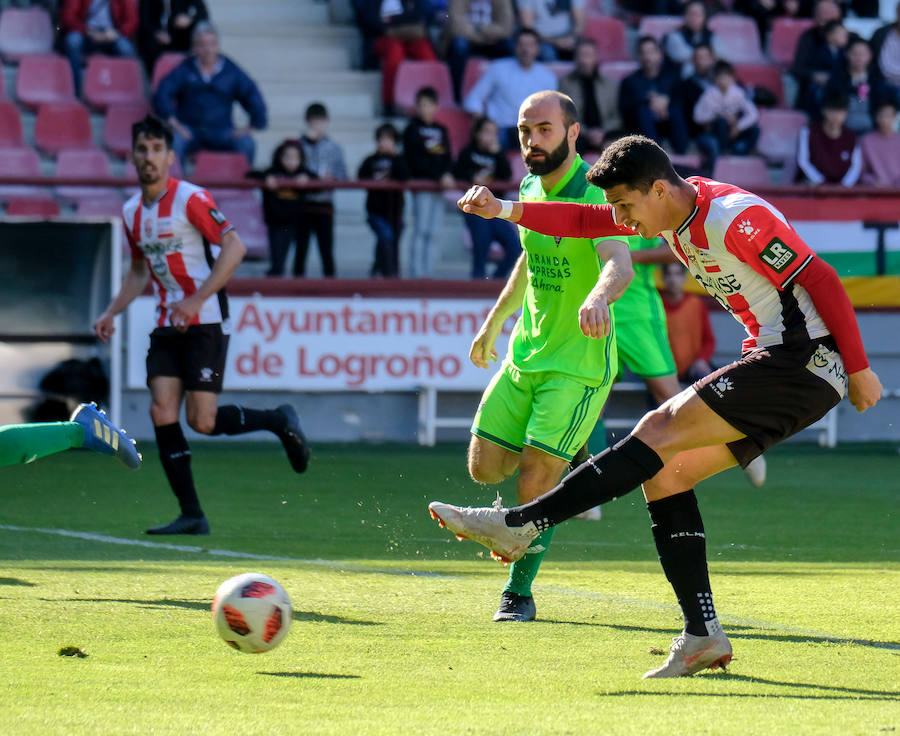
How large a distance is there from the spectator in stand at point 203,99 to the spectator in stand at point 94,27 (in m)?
1.35

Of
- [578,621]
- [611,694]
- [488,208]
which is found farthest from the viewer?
[578,621]

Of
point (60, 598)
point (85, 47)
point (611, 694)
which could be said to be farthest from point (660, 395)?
point (85, 47)

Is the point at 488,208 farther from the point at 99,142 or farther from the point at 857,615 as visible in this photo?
the point at 99,142

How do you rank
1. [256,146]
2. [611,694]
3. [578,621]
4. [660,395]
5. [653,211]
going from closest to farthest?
[611,694], [653,211], [578,621], [660,395], [256,146]

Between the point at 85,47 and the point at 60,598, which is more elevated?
the point at 85,47

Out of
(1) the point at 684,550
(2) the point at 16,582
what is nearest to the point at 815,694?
(1) the point at 684,550

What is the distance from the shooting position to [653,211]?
15.8 feet

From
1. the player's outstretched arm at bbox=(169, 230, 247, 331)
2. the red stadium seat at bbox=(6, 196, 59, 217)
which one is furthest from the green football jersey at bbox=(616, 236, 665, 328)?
the red stadium seat at bbox=(6, 196, 59, 217)

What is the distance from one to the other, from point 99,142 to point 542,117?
436 inches

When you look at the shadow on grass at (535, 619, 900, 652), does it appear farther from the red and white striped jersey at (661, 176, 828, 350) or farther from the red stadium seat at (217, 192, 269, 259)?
the red stadium seat at (217, 192, 269, 259)

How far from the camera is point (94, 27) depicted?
53.7 feet

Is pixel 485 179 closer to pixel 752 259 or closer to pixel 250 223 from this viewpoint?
pixel 250 223

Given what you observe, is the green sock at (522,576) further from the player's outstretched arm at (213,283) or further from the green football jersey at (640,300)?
the green football jersey at (640,300)

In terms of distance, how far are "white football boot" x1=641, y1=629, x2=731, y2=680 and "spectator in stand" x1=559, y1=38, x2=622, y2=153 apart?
11.4 m
